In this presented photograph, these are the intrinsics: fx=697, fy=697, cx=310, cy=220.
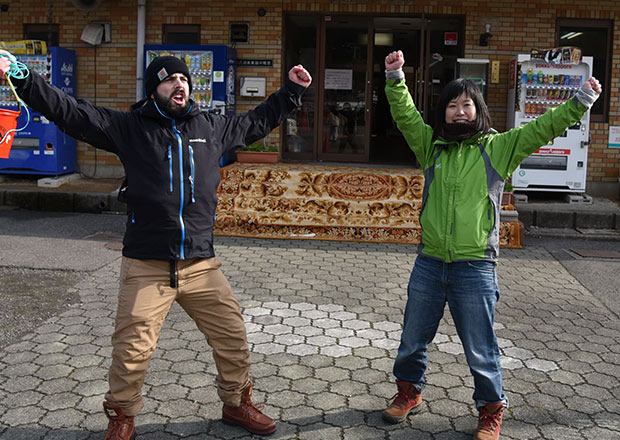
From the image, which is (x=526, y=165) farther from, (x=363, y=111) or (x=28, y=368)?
(x=28, y=368)

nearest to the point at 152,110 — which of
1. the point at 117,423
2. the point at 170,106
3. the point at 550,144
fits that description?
the point at 170,106

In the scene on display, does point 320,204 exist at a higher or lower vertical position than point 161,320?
higher

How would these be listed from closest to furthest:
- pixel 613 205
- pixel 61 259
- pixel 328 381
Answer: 1. pixel 328 381
2. pixel 61 259
3. pixel 613 205

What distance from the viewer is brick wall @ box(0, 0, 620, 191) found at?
11.3 m

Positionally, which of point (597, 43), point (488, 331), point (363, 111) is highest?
point (597, 43)

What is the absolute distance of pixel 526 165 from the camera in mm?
10672

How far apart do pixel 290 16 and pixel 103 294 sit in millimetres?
7148

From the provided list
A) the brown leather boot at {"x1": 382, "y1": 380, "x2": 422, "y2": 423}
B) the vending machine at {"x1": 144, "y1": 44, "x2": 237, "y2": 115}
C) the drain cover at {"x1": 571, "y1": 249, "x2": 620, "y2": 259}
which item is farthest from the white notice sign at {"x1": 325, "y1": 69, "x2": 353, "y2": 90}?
the brown leather boot at {"x1": 382, "y1": 380, "x2": 422, "y2": 423}

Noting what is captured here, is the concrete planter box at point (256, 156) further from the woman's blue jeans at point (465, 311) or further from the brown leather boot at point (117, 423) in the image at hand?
the brown leather boot at point (117, 423)

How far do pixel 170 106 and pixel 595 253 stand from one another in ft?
21.3

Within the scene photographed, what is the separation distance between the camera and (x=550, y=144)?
10547 mm

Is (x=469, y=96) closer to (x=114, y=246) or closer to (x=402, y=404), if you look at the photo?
(x=402, y=404)

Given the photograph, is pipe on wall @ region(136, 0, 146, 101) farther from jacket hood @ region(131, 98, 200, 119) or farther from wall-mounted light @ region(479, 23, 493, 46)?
jacket hood @ region(131, 98, 200, 119)

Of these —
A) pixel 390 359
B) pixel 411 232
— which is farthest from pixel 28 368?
pixel 411 232
